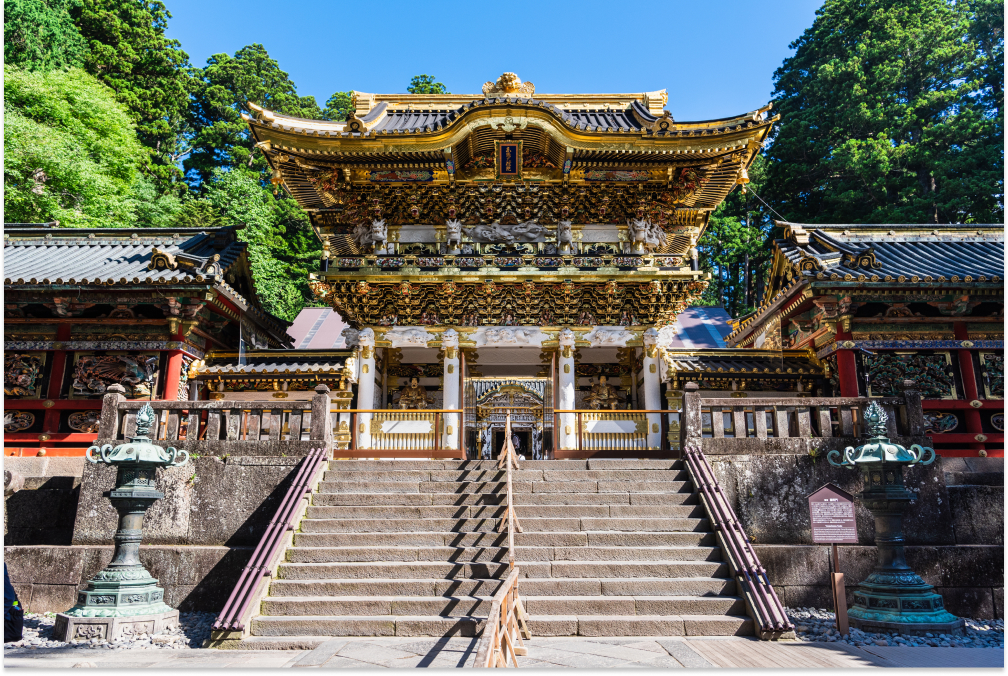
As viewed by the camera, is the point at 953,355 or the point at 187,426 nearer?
the point at 187,426

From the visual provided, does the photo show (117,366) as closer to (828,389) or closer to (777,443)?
(777,443)

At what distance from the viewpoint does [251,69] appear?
38344 mm

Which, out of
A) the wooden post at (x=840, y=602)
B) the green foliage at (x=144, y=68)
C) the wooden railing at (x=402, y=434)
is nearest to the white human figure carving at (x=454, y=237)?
the wooden railing at (x=402, y=434)

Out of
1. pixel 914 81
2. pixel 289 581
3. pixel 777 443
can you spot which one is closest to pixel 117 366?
pixel 289 581

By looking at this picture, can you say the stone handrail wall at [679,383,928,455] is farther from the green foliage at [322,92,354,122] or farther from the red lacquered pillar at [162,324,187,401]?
the green foliage at [322,92,354,122]

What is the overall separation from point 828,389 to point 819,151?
20.7 metres

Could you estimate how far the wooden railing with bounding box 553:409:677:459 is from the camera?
13.0 meters

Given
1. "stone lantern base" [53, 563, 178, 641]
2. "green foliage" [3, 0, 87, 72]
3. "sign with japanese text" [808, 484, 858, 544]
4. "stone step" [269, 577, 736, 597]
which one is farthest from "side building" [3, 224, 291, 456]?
"green foliage" [3, 0, 87, 72]

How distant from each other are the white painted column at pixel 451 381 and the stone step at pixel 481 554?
5344 mm

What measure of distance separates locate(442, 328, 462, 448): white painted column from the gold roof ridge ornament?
6380 millimetres

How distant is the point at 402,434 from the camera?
13.4 metres

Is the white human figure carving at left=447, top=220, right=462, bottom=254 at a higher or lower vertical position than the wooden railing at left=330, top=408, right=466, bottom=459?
higher

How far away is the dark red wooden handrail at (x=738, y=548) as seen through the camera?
23.3 feet

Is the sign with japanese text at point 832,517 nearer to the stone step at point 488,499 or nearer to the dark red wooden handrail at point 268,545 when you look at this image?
the stone step at point 488,499
